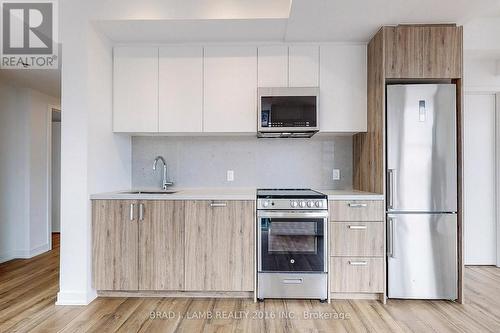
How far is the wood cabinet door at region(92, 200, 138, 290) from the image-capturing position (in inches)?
110

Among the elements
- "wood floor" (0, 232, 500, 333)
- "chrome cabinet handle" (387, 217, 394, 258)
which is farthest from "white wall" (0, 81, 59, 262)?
"chrome cabinet handle" (387, 217, 394, 258)

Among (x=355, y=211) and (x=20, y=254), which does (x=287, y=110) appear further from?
(x=20, y=254)

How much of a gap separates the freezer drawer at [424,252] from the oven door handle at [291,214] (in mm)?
604

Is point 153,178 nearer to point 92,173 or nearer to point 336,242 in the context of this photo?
point 92,173

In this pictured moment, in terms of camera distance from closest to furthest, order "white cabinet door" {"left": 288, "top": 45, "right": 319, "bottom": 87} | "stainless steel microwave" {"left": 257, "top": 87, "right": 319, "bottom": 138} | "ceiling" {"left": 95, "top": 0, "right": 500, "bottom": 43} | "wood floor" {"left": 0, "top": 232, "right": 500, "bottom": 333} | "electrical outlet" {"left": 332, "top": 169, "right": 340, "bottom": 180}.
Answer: "wood floor" {"left": 0, "top": 232, "right": 500, "bottom": 333}, "ceiling" {"left": 95, "top": 0, "right": 500, "bottom": 43}, "stainless steel microwave" {"left": 257, "top": 87, "right": 319, "bottom": 138}, "white cabinet door" {"left": 288, "top": 45, "right": 319, "bottom": 87}, "electrical outlet" {"left": 332, "top": 169, "right": 340, "bottom": 180}

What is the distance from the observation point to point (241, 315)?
2.50 metres

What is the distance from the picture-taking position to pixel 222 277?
2.77 metres

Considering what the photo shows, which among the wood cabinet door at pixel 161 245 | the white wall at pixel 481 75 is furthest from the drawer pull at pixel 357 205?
the white wall at pixel 481 75

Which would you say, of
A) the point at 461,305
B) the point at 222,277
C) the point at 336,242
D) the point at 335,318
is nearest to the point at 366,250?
the point at 336,242

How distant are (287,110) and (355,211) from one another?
43.4 inches

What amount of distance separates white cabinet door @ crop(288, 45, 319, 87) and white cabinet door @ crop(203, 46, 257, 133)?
1.25 feet

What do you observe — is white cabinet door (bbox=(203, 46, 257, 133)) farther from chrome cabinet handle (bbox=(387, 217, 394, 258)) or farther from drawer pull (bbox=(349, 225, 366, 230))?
chrome cabinet handle (bbox=(387, 217, 394, 258))

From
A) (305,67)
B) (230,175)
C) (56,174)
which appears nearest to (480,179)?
(305,67)

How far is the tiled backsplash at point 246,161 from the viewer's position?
347cm
